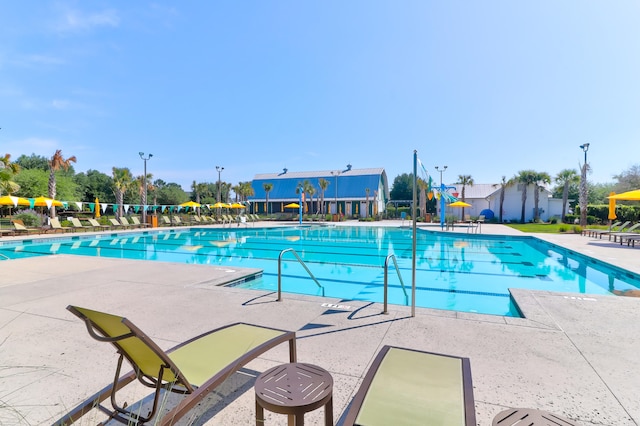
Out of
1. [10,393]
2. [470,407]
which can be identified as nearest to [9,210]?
[10,393]

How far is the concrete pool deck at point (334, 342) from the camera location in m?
2.50

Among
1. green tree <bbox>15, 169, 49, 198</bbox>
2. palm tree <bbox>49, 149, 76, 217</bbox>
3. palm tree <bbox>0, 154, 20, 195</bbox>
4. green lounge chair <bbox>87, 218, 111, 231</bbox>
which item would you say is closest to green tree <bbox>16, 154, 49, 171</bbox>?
green tree <bbox>15, 169, 49, 198</bbox>

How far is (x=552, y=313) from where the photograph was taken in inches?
185

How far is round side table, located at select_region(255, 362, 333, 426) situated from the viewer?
1.58m

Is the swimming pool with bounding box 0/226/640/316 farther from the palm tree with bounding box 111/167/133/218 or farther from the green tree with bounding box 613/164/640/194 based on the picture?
the green tree with bounding box 613/164/640/194

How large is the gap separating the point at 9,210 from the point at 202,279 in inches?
1570

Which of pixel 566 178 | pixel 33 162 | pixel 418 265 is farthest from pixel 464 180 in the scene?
pixel 33 162

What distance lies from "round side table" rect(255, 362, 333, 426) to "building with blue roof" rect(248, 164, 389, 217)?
3740 centimetres

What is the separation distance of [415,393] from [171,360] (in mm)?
1586

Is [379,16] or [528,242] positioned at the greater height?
[379,16]

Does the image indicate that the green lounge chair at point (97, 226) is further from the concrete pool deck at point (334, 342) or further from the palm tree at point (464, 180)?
the palm tree at point (464, 180)

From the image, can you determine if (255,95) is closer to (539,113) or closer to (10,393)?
(539,113)

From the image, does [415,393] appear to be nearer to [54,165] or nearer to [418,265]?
[418,265]

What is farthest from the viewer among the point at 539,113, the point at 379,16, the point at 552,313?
the point at 539,113
